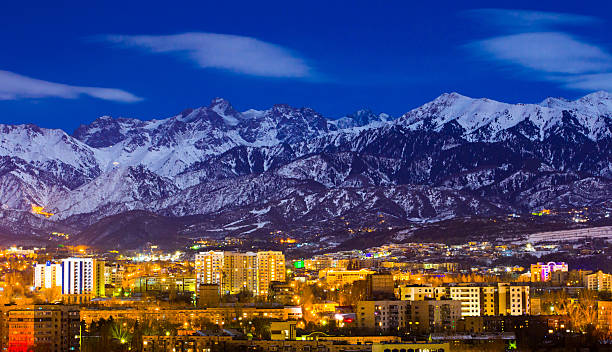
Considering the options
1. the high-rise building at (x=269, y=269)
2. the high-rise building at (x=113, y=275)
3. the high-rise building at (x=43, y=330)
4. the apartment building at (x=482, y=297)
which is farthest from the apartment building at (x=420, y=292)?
the high-rise building at (x=113, y=275)

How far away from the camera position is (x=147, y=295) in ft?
413

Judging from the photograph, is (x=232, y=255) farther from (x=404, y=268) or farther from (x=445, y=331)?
(x=445, y=331)

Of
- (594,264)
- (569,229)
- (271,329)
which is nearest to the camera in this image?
(271,329)

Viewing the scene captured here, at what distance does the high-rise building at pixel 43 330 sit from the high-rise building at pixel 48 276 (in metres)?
59.1

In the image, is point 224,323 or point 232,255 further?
point 232,255

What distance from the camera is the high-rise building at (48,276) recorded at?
13800 centimetres

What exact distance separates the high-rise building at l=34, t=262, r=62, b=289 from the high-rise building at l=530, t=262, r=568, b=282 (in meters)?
40.4

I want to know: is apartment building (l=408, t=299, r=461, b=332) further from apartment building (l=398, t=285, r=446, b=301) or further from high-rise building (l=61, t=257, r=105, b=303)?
high-rise building (l=61, t=257, r=105, b=303)

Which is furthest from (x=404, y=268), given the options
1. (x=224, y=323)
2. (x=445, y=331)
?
(x=445, y=331)

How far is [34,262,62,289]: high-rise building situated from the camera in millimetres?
138000

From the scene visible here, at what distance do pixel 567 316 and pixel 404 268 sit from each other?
67.9 metres

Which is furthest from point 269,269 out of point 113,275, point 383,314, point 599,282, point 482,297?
point 383,314

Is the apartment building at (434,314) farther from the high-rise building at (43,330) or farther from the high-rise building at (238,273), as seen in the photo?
the high-rise building at (238,273)

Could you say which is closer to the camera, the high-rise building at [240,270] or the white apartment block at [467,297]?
the white apartment block at [467,297]
